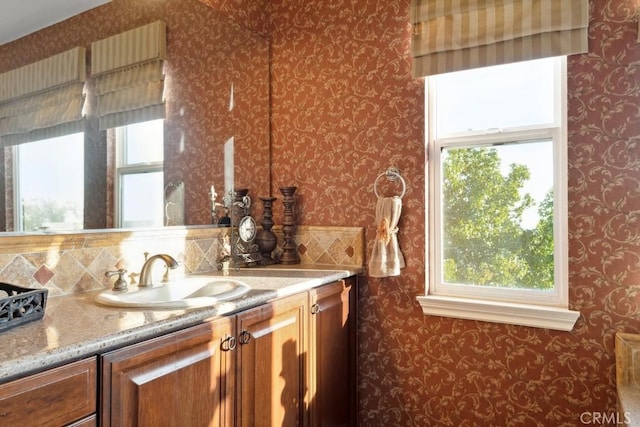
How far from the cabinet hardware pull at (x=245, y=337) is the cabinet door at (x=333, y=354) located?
1.38 feet

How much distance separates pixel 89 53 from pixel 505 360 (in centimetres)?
220

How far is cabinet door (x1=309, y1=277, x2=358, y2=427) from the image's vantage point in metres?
1.96

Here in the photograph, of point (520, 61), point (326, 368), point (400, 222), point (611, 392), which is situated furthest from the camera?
point (400, 222)

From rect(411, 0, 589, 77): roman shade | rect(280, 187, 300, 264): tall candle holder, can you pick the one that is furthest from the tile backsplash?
rect(411, 0, 589, 77): roman shade

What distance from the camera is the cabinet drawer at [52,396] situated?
2.94 feet

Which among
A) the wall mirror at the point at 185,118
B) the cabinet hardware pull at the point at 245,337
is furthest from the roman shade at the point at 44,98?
the cabinet hardware pull at the point at 245,337

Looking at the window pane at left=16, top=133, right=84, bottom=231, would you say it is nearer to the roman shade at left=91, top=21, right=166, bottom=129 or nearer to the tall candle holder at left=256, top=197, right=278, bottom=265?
the roman shade at left=91, top=21, right=166, bottom=129

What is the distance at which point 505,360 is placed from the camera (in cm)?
196

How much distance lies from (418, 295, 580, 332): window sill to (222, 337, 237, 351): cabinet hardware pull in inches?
39.6

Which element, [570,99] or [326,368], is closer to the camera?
[570,99]

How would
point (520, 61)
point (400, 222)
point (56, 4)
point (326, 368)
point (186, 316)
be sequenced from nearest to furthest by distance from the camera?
point (186, 316), point (56, 4), point (520, 61), point (326, 368), point (400, 222)

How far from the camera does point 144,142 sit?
193 cm

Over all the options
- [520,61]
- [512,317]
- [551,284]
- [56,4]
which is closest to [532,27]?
[520,61]

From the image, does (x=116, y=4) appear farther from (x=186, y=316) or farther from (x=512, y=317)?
(x=512, y=317)
